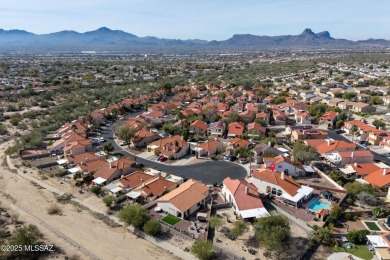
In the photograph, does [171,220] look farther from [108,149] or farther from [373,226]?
[108,149]

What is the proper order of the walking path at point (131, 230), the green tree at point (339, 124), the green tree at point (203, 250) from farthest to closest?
the green tree at point (339, 124), the walking path at point (131, 230), the green tree at point (203, 250)

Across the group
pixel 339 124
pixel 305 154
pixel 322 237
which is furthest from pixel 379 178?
pixel 339 124

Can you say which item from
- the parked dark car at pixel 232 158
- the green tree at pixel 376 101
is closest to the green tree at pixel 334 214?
the parked dark car at pixel 232 158

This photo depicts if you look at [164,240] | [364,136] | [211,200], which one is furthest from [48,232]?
[364,136]

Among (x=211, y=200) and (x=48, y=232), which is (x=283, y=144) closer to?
(x=211, y=200)

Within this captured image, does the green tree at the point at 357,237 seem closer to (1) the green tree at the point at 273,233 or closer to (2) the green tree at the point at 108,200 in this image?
(1) the green tree at the point at 273,233

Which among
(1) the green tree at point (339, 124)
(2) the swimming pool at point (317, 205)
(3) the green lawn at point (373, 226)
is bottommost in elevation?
Result: (3) the green lawn at point (373, 226)

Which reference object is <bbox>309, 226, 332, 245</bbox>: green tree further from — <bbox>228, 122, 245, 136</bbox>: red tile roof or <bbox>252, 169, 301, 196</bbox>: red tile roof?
<bbox>228, 122, 245, 136</bbox>: red tile roof
